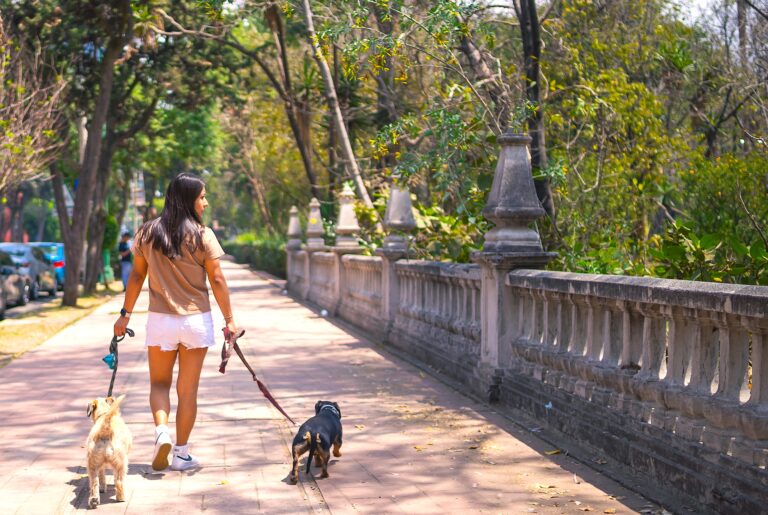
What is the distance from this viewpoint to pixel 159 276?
7180 millimetres

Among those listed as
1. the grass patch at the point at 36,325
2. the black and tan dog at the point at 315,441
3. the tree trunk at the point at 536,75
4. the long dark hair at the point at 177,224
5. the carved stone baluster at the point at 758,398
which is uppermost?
the tree trunk at the point at 536,75

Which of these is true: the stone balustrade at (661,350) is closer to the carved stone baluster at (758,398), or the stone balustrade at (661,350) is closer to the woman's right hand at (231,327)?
the carved stone baluster at (758,398)

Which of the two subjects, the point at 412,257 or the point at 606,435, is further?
the point at 412,257

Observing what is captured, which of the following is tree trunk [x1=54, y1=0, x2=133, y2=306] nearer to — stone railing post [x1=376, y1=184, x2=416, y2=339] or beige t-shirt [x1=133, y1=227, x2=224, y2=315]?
stone railing post [x1=376, y1=184, x2=416, y2=339]

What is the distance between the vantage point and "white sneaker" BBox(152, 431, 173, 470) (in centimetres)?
715

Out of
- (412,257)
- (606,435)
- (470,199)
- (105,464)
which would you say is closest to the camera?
(105,464)

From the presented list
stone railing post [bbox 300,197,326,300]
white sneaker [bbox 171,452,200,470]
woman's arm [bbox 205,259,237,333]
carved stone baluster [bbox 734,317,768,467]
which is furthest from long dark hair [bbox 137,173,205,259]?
stone railing post [bbox 300,197,326,300]

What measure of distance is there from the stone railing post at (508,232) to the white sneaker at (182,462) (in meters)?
3.56

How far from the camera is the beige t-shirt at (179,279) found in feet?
23.5

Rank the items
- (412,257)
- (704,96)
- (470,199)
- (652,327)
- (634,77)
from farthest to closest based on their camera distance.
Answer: (704,96) → (634,77) → (412,257) → (470,199) → (652,327)

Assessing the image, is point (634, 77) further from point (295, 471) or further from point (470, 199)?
point (295, 471)

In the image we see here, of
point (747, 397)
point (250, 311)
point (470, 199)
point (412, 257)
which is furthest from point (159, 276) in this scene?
point (250, 311)

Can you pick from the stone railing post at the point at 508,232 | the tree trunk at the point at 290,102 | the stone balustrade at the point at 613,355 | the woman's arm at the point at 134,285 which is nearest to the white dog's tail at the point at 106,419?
the woman's arm at the point at 134,285

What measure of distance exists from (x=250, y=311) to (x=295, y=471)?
16863 mm
